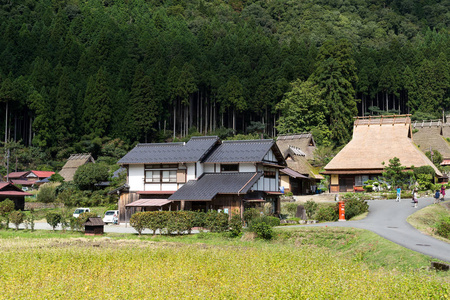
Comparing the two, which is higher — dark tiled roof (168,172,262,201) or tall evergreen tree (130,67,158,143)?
tall evergreen tree (130,67,158,143)

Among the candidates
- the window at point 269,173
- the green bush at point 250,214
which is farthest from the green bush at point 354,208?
the window at point 269,173

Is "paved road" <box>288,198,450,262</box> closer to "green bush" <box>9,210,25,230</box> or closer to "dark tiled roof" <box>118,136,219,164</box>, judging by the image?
"dark tiled roof" <box>118,136,219,164</box>

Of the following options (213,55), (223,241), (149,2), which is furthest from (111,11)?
(223,241)

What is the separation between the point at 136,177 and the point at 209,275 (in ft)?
75.9

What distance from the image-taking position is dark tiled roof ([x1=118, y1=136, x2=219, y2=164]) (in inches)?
1342

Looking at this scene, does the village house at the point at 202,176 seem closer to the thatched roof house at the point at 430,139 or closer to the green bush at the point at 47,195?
the green bush at the point at 47,195

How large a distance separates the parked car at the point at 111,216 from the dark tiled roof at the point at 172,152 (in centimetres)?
384

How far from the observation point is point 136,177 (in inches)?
1390

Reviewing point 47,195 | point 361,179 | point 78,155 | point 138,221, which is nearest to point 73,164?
point 78,155

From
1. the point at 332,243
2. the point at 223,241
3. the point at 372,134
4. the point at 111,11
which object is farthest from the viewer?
the point at 111,11

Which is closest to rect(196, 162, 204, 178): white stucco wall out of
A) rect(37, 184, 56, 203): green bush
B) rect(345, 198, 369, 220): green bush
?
rect(345, 198, 369, 220): green bush

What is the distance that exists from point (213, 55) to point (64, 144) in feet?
102

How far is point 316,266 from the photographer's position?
13.6 m

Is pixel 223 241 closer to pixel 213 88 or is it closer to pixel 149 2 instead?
pixel 213 88
